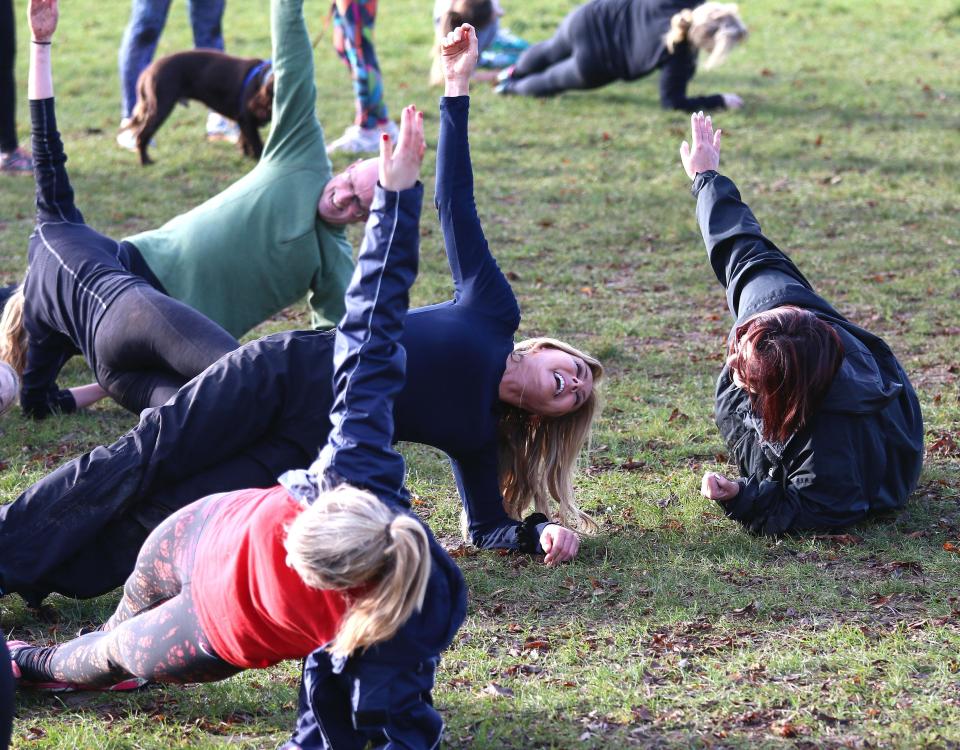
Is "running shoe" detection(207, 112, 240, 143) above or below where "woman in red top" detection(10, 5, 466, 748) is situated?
below

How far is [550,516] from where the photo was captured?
446 cm

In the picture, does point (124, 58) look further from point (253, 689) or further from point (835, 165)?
point (253, 689)

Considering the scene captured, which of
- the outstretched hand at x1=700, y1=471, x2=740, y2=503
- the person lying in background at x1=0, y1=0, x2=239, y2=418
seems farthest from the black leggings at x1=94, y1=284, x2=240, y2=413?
the outstretched hand at x1=700, y1=471, x2=740, y2=503

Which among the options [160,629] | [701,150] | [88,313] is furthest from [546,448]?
[88,313]

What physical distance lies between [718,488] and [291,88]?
269 centimetres

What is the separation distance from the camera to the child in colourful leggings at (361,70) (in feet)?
31.3

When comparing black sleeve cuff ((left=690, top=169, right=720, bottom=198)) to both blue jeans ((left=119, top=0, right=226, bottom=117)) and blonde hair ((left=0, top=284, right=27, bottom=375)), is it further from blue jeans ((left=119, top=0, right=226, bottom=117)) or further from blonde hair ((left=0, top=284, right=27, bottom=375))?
blue jeans ((left=119, top=0, right=226, bottom=117))

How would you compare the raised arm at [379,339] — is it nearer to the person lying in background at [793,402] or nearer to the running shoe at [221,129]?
the person lying in background at [793,402]

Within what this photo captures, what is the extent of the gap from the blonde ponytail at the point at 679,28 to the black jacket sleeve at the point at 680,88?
0.32 m

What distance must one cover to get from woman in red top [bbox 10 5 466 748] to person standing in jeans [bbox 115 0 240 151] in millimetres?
7163

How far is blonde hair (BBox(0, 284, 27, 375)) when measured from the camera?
209 inches

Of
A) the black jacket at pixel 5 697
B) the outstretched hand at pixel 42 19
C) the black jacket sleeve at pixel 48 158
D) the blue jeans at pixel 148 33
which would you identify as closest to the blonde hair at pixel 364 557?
the black jacket at pixel 5 697

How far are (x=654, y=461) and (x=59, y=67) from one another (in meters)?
9.85

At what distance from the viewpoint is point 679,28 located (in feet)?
33.4
